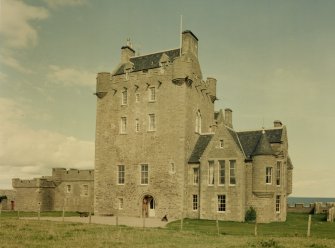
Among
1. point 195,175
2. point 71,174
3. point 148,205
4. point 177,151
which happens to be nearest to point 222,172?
point 195,175

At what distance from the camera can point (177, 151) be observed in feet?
139

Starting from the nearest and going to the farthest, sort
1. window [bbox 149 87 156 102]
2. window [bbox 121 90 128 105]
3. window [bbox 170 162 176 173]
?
window [bbox 170 162 176 173]
window [bbox 149 87 156 102]
window [bbox 121 90 128 105]

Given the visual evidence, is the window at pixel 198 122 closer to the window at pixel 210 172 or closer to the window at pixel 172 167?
the window at pixel 172 167

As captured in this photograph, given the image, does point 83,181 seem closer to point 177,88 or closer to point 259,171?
point 177,88

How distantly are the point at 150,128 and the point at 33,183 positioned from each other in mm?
19341

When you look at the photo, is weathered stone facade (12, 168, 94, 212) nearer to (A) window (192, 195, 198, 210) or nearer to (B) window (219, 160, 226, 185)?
(A) window (192, 195, 198, 210)

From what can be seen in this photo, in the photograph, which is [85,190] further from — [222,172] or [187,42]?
[187,42]

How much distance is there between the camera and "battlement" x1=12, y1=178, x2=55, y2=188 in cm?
5338

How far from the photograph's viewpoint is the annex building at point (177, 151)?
3988 centimetres

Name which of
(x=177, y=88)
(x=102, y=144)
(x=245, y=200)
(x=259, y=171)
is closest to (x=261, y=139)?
(x=259, y=171)

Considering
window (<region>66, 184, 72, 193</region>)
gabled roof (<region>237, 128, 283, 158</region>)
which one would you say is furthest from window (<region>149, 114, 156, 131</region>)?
window (<region>66, 184, 72, 193</region>)

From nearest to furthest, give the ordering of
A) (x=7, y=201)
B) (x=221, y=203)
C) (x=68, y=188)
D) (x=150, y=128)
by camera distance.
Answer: (x=221, y=203), (x=150, y=128), (x=68, y=188), (x=7, y=201)

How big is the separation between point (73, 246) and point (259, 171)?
24.0 meters

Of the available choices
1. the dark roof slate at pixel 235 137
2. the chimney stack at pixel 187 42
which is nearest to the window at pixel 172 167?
the dark roof slate at pixel 235 137
